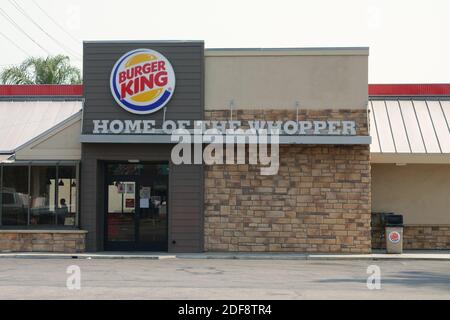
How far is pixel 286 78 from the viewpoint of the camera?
2419 cm

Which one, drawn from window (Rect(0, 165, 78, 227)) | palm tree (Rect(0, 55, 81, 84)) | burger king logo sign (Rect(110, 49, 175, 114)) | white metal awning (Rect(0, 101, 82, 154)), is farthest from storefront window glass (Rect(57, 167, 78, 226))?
palm tree (Rect(0, 55, 81, 84))

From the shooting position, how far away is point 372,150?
24.7 m

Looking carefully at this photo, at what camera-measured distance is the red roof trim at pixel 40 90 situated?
2903 centimetres

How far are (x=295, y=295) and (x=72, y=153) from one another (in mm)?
12273

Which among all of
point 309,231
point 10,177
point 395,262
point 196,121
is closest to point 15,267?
point 10,177

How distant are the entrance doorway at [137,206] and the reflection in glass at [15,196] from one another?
8.32 feet

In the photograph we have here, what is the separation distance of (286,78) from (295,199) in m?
3.76

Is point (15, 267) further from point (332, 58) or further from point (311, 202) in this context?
point (332, 58)

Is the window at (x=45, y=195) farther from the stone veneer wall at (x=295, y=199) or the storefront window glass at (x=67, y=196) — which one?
the stone veneer wall at (x=295, y=199)

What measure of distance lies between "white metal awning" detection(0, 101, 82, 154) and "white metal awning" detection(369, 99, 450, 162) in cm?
1075

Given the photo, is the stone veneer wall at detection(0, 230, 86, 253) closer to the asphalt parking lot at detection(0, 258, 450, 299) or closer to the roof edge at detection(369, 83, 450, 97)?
the asphalt parking lot at detection(0, 258, 450, 299)

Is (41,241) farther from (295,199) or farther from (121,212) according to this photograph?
(295,199)

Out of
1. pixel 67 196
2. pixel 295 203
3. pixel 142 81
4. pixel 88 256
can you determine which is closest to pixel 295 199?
pixel 295 203

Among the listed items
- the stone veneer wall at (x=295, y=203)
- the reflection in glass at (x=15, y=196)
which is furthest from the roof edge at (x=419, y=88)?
the reflection in glass at (x=15, y=196)
